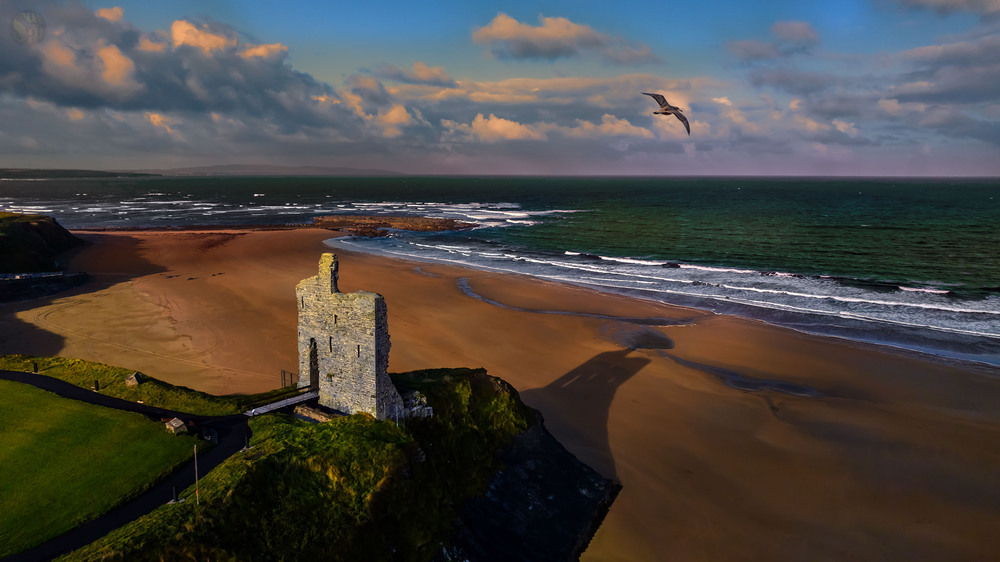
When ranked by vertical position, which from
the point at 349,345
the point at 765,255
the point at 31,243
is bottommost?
the point at 765,255

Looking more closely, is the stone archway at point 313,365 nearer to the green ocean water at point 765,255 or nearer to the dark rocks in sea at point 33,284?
the green ocean water at point 765,255

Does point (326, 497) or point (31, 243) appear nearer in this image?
point (326, 497)

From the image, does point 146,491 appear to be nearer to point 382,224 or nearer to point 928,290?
point 928,290

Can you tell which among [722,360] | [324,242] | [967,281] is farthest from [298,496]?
[324,242]

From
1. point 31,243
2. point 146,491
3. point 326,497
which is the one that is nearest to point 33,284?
point 31,243

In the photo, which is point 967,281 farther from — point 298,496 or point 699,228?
point 298,496

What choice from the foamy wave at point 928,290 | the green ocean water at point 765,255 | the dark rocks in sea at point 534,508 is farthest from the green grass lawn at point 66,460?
the foamy wave at point 928,290
